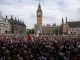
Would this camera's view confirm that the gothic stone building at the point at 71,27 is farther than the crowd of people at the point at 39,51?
Yes

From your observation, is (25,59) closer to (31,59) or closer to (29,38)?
(31,59)

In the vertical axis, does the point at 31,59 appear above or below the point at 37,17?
below

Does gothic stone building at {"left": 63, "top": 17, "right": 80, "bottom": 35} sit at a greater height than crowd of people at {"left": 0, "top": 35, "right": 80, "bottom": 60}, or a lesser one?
greater

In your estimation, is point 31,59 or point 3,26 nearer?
point 31,59

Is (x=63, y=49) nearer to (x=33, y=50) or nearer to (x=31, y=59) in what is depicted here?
(x=33, y=50)

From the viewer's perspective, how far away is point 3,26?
149m

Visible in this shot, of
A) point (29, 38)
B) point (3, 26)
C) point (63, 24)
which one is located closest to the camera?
point (29, 38)

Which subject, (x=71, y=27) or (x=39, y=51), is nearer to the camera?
(x=39, y=51)

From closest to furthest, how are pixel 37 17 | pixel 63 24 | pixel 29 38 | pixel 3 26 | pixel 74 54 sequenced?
pixel 74 54 → pixel 29 38 → pixel 3 26 → pixel 37 17 → pixel 63 24

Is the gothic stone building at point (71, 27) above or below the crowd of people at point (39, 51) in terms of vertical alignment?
above

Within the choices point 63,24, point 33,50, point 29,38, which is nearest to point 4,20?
point 63,24

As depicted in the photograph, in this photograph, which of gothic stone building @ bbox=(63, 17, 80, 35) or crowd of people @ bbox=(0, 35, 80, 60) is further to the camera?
gothic stone building @ bbox=(63, 17, 80, 35)

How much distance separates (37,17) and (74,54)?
160852 mm

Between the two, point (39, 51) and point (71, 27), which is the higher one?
point (71, 27)
